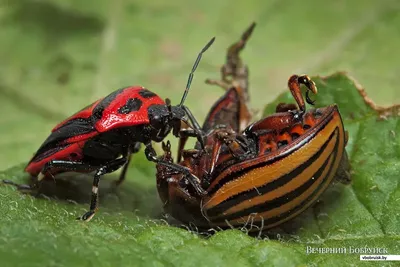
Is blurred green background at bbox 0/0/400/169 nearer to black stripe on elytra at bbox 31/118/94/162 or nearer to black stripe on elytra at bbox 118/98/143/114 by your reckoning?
black stripe on elytra at bbox 31/118/94/162

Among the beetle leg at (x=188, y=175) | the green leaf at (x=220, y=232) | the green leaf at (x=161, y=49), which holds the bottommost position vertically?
the green leaf at (x=220, y=232)

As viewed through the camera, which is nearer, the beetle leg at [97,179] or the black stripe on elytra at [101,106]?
the beetle leg at [97,179]

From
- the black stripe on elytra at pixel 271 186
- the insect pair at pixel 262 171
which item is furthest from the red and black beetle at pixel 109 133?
the black stripe on elytra at pixel 271 186

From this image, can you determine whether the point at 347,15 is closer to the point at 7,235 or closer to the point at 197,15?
the point at 197,15

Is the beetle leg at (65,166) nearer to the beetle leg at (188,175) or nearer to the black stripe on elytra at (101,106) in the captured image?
the black stripe on elytra at (101,106)

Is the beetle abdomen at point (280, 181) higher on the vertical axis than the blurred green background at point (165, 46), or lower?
lower

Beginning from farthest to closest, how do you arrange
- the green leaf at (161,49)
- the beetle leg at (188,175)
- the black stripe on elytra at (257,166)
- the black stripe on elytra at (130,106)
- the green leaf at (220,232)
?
1. the green leaf at (161,49)
2. the black stripe on elytra at (130,106)
3. the beetle leg at (188,175)
4. the black stripe on elytra at (257,166)
5. the green leaf at (220,232)

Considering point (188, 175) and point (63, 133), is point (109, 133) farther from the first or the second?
point (188, 175)
